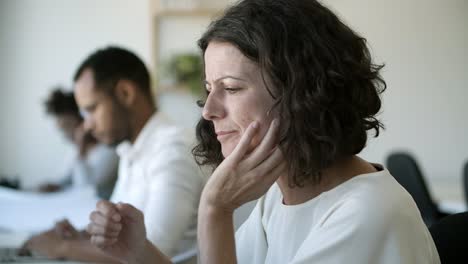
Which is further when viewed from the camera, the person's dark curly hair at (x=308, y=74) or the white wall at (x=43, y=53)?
the white wall at (x=43, y=53)

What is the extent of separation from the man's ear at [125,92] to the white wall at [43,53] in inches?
101

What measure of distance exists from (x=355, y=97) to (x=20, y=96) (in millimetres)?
4053

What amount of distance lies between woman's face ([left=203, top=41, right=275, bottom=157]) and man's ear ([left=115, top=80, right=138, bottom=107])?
973 mm

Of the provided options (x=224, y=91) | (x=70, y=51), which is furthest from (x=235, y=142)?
(x=70, y=51)

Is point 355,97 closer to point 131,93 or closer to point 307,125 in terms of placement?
point 307,125

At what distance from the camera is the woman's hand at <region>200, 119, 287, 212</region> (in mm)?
995

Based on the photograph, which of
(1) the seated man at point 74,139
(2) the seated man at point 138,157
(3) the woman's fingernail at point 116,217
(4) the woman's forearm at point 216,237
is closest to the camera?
(4) the woman's forearm at point 216,237

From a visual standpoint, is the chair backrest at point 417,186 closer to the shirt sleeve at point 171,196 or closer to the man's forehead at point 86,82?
the shirt sleeve at point 171,196

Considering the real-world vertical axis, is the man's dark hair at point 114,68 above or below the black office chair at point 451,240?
above

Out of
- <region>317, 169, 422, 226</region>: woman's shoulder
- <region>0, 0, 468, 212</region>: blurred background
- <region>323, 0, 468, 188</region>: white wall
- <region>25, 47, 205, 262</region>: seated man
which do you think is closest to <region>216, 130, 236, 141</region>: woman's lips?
<region>317, 169, 422, 226</region>: woman's shoulder

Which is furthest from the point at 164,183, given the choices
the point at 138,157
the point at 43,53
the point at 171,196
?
the point at 43,53

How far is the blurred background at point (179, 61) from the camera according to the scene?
4379 millimetres

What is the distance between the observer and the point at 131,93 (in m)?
1.99

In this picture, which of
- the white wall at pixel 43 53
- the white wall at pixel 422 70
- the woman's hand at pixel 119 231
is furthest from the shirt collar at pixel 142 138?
the white wall at pixel 422 70
